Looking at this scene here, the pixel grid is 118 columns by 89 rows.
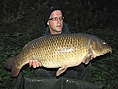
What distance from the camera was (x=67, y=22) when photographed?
7.23 m

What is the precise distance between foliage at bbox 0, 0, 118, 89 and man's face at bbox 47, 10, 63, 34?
1.06m

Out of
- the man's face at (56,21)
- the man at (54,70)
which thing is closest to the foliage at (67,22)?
the man at (54,70)

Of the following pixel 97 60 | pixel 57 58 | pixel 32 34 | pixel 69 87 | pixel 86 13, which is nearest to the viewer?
pixel 57 58

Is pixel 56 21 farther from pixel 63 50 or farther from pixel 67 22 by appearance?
pixel 67 22

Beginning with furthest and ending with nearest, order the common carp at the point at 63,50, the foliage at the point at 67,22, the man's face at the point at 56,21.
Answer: the foliage at the point at 67,22, the man's face at the point at 56,21, the common carp at the point at 63,50

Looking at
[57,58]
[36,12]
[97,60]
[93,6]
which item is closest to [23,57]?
[57,58]

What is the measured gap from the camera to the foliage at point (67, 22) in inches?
163

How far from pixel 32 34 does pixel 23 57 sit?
319 centimetres

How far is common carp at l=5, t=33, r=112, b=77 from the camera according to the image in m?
2.68

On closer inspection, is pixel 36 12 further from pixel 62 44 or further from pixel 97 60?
pixel 62 44

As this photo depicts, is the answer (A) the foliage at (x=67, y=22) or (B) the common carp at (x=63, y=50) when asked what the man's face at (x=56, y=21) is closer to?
(B) the common carp at (x=63, y=50)

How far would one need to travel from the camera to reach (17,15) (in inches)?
267

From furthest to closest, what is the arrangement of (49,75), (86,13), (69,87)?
(86,13), (49,75), (69,87)

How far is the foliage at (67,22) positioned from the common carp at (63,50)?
112 centimetres
